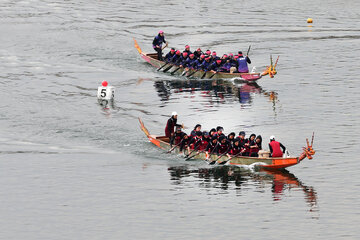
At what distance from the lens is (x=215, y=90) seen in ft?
242

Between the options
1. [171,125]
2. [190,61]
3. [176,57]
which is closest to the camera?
[171,125]

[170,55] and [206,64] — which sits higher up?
[170,55]

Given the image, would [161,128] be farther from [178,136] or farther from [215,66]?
[215,66]

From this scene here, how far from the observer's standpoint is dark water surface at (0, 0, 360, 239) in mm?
39656

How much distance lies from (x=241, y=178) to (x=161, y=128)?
14.2 metres

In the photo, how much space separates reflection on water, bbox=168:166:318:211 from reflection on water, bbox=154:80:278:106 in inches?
798

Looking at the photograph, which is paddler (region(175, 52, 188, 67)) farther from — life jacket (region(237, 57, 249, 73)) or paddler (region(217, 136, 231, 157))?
paddler (region(217, 136, 231, 157))

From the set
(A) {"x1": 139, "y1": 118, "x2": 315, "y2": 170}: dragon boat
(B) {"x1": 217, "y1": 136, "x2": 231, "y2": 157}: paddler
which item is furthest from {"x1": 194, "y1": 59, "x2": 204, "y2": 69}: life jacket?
(B) {"x1": 217, "y1": 136, "x2": 231, "y2": 157}: paddler

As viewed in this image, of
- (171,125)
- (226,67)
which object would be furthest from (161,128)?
(226,67)

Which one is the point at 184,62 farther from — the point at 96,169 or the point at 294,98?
the point at 96,169

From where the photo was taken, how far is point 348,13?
12388 centimetres

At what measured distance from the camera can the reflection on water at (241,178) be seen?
1742 inches

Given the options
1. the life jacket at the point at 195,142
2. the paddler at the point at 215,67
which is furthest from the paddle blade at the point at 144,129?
the paddler at the point at 215,67

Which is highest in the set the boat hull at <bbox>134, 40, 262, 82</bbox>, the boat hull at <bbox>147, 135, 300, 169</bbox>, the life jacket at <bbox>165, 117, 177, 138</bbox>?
the boat hull at <bbox>134, 40, 262, 82</bbox>
